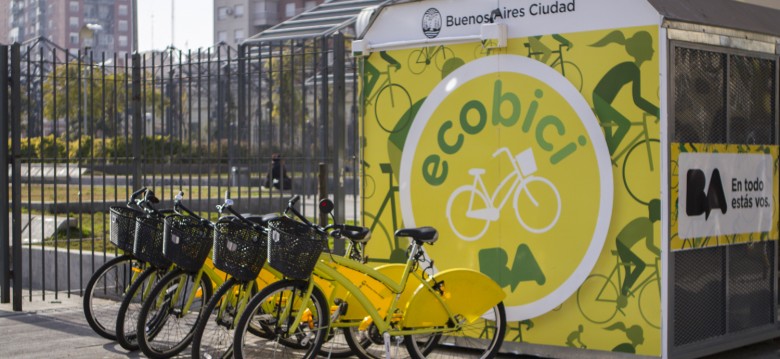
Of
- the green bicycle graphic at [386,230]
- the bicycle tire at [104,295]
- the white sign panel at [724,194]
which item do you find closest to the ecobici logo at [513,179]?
the green bicycle graphic at [386,230]

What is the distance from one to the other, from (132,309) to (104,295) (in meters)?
1.06

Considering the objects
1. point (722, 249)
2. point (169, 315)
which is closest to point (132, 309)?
point (169, 315)

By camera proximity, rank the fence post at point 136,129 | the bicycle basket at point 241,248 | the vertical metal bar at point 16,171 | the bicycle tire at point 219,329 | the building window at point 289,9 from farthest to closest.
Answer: the building window at point 289,9 < the fence post at point 136,129 < the vertical metal bar at point 16,171 < the bicycle basket at point 241,248 < the bicycle tire at point 219,329

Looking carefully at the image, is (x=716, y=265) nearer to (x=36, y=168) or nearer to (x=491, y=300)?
(x=491, y=300)

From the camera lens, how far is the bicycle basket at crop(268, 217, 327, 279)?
604cm

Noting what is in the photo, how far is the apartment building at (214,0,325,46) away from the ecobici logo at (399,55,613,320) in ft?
224

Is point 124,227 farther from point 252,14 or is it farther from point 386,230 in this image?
point 252,14

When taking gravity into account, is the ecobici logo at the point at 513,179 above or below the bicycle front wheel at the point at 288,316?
above

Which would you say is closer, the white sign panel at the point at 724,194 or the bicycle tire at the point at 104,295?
the white sign panel at the point at 724,194

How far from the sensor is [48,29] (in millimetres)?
27156

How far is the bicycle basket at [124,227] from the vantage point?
773 cm

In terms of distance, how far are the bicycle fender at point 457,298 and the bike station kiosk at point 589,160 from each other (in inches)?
15.7

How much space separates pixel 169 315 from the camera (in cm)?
704

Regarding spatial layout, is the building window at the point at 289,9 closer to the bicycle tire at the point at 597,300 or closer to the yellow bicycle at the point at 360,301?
the yellow bicycle at the point at 360,301
